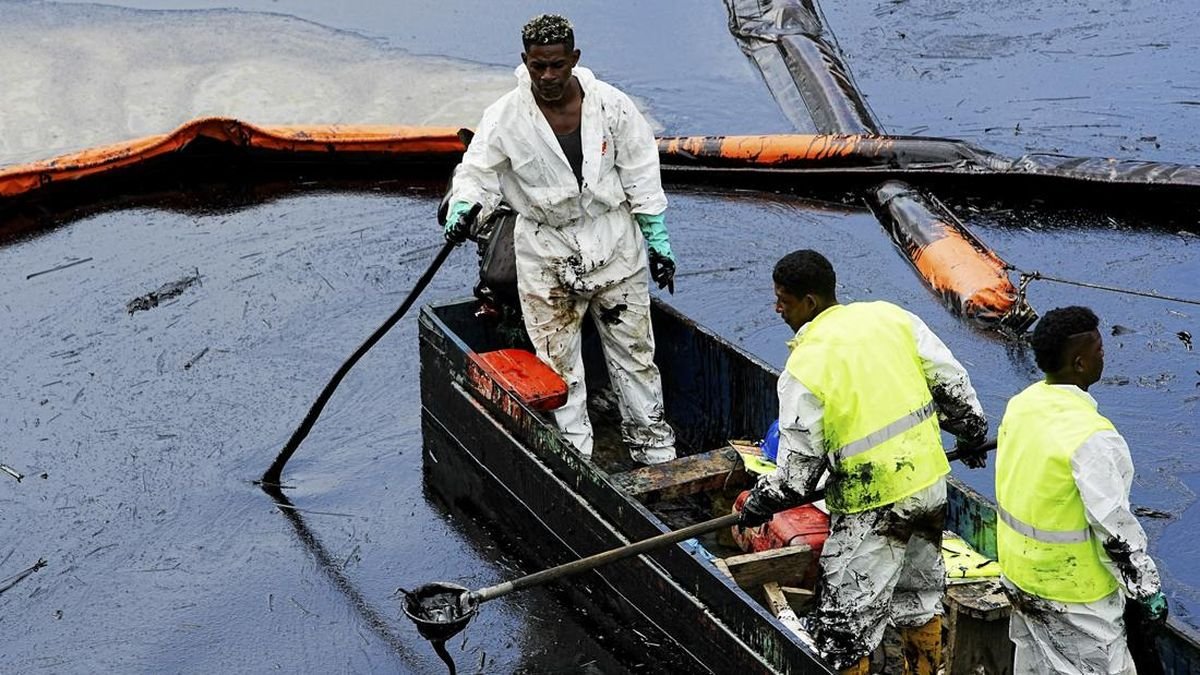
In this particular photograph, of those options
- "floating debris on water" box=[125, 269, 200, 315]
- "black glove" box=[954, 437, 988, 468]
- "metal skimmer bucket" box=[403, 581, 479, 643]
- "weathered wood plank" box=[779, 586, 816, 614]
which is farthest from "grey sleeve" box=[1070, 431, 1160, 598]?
"floating debris on water" box=[125, 269, 200, 315]

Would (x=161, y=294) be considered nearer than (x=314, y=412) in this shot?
No

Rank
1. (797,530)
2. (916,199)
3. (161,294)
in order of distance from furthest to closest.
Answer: (916,199), (161,294), (797,530)

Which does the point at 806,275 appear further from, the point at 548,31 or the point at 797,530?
the point at 548,31

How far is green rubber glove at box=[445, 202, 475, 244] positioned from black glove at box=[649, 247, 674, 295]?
877 millimetres

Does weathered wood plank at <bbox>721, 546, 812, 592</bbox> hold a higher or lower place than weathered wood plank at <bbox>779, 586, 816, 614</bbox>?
higher

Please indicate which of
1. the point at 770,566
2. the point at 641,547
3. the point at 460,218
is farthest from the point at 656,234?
the point at 641,547

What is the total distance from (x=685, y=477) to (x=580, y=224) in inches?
50.5

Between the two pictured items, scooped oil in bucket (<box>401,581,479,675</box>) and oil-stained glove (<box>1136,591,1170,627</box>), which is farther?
scooped oil in bucket (<box>401,581,479,675</box>)

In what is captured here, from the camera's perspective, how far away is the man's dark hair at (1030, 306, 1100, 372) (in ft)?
15.9

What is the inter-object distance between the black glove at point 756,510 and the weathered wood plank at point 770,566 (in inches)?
28.0

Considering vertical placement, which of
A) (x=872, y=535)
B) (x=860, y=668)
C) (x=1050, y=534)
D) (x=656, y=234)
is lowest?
(x=860, y=668)

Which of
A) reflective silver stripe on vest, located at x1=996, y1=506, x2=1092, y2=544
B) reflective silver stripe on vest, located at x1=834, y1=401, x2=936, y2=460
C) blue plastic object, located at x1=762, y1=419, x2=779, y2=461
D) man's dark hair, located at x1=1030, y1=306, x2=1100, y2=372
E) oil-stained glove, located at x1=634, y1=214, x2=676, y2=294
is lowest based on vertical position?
blue plastic object, located at x1=762, y1=419, x2=779, y2=461

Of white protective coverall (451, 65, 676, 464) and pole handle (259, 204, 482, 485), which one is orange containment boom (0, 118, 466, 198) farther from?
white protective coverall (451, 65, 676, 464)

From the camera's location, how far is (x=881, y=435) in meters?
5.32
